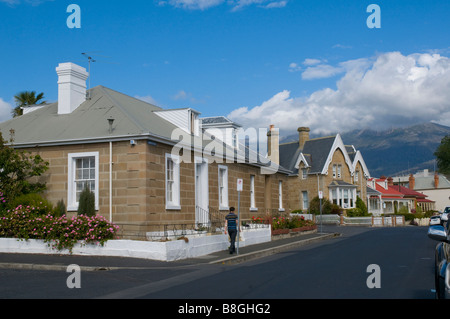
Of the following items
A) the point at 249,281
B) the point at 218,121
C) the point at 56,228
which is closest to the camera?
the point at 249,281

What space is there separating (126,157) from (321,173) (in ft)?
115

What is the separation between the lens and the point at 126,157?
1794cm

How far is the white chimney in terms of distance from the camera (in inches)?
829

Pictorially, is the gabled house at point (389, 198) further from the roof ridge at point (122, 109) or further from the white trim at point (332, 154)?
the roof ridge at point (122, 109)

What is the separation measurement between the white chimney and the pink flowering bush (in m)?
5.76

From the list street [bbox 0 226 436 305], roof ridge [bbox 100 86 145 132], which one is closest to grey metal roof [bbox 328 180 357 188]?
roof ridge [bbox 100 86 145 132]

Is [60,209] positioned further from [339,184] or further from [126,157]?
[339,184]

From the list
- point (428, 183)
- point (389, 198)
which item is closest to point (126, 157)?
point (389, 198)

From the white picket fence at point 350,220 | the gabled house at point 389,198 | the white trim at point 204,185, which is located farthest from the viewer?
the gabled house at point 389,198

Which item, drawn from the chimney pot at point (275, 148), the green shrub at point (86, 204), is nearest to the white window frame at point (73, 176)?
the green shrub at point (86, 204)

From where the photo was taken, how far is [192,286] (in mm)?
10656

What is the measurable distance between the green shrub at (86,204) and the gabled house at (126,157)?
513mm

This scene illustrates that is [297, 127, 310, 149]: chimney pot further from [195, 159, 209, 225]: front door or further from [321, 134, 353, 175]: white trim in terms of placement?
[195, 159, 209, 225]: front door

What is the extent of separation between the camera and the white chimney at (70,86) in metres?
21.1
